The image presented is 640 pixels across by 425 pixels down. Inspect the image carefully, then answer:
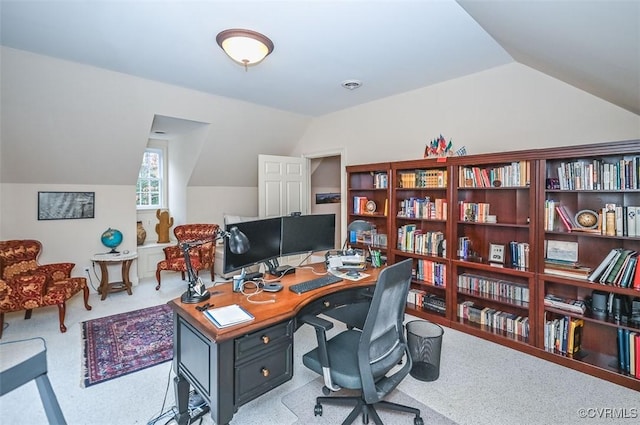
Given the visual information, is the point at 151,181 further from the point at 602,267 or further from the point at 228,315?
the point at 602,267

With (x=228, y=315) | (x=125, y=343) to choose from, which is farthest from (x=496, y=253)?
(x=125, y=343)

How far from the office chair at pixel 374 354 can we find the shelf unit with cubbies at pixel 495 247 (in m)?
1.57

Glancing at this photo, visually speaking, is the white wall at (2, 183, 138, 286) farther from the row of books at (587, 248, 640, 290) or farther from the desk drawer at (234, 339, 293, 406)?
the row of books at (587, 248, 640, 290)

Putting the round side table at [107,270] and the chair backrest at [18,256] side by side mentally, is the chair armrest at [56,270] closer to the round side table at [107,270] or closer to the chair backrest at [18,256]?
the chair backrest at [18,256]

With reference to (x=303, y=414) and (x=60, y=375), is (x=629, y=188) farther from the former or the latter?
(x=60, y=375)

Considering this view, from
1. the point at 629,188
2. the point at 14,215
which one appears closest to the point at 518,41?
the point at 629,188

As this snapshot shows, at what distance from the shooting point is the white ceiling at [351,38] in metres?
1.74

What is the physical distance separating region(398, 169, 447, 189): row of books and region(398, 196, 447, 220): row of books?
166 mm

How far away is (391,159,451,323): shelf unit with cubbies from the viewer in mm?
3449

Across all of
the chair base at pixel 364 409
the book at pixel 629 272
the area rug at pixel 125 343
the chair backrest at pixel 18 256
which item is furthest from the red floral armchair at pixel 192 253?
the book at pixel 629 272

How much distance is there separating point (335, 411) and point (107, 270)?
12.9ft

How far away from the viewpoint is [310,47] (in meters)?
2.76

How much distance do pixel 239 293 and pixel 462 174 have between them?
2465 millimetres

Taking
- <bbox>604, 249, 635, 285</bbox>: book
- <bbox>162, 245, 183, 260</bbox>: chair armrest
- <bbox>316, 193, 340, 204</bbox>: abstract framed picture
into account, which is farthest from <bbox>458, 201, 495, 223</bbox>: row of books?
<bbox>162, 245, 183, 260</bbox>: chair armrest
